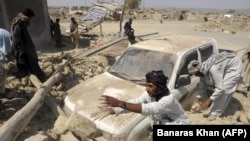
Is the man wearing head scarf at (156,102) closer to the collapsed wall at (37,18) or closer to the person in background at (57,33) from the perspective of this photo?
A: the collapsed wall at (37,18)

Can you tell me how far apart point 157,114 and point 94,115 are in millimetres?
1215

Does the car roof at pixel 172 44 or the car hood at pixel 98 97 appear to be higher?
the car roof at pixel 172 44

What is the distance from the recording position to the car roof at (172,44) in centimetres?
554

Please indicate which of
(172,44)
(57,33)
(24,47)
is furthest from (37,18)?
(172,44)

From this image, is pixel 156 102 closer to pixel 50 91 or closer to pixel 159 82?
pixel 159 82

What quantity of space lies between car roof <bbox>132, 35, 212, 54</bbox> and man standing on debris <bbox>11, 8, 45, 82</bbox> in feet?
7.41

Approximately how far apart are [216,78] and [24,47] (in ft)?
13.3

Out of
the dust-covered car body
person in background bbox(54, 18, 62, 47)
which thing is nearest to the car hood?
the dust-covered car body

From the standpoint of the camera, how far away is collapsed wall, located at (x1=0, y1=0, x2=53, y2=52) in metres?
12.2

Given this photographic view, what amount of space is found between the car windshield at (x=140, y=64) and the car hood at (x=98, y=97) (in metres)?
0.17

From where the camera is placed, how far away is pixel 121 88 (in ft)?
16.1

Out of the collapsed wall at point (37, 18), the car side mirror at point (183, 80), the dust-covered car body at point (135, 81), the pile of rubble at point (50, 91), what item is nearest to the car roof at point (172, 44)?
the dust-covered car body at point (135, 81)

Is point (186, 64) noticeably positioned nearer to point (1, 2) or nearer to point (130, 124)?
point (130, 124)

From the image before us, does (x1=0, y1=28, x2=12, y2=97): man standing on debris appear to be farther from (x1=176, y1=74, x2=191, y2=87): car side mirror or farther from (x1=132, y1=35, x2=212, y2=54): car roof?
(x1=176, y1=74, x2=191, y2=87): car side mirror
